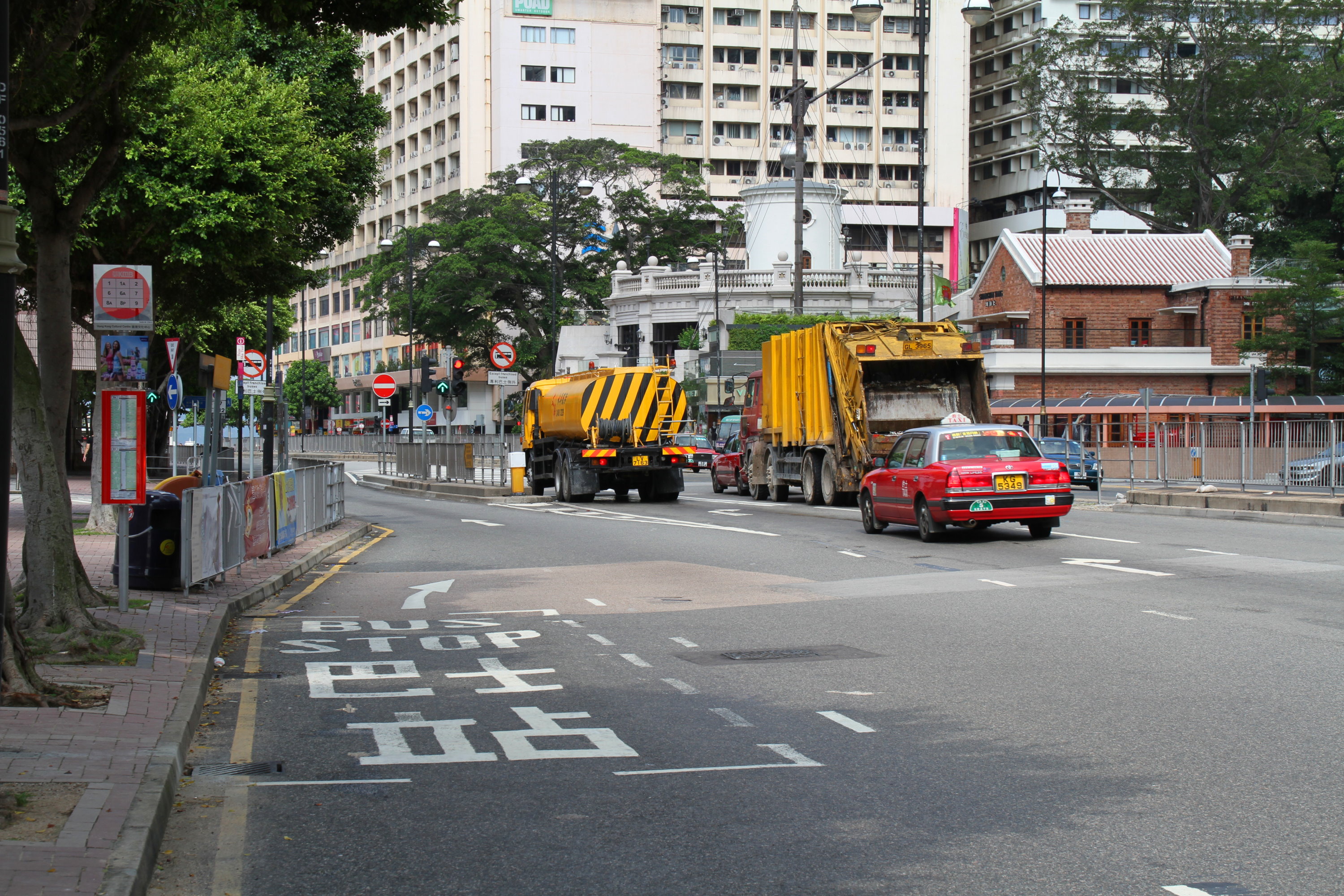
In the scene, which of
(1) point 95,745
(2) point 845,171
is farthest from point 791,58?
(1) point 95,745

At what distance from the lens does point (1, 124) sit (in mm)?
6020

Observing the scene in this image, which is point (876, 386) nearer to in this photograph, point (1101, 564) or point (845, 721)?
point (1101, 564)

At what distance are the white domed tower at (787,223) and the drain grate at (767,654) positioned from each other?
60.8 meters

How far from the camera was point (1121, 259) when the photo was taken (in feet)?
196

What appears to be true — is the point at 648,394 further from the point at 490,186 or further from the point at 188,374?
the point at 490,186

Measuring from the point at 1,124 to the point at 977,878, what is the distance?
4990 mm

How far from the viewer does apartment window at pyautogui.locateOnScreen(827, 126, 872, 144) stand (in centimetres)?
10575

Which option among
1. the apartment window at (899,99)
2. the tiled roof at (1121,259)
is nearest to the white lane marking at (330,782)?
the tiled roof at (1121,259)

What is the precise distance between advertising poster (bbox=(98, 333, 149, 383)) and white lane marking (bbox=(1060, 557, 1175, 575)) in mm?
10690

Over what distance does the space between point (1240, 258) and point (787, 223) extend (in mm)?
22051

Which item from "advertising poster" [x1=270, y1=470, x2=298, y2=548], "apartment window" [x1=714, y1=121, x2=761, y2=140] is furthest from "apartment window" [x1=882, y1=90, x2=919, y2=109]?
"advertising poster" [x1=270, y1=470, x2=298, y2=548]

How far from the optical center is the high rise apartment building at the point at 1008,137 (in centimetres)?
10262

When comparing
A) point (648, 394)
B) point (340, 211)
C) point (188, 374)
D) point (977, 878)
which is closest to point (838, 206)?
point (188, 374)

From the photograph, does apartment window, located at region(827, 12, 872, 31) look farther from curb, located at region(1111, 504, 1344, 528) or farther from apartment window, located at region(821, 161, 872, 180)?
curb, located at region(1111, 504, 1344, 528)
